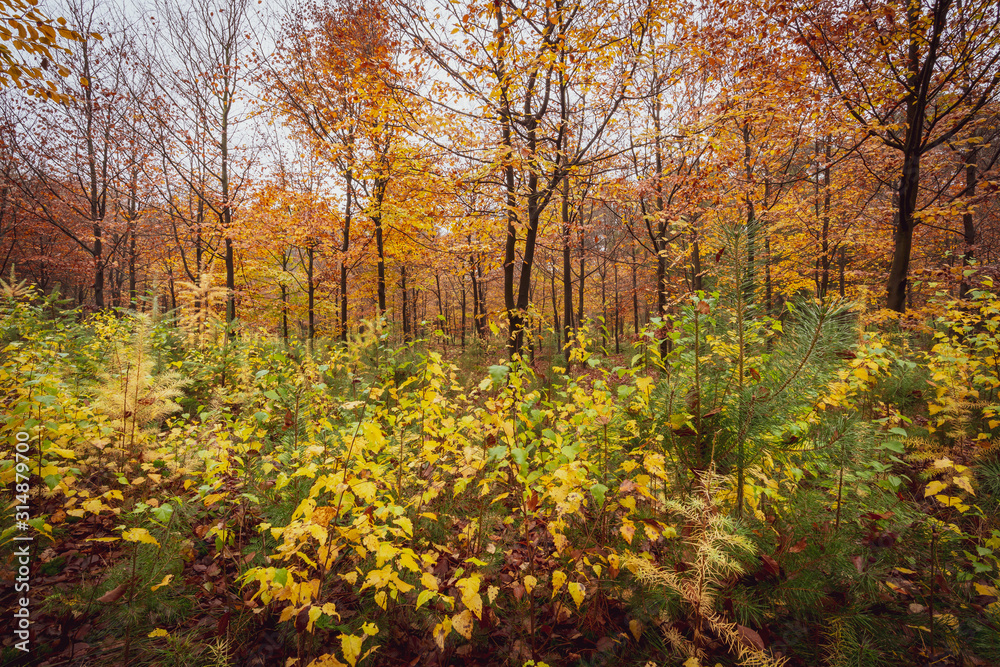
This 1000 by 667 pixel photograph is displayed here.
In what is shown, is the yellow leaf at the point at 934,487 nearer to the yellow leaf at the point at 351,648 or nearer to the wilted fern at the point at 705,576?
the wilted fern at the point at 705,576

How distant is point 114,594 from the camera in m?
2.06

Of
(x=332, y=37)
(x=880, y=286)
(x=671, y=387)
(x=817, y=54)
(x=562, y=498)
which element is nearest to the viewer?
(x=562, y=498)

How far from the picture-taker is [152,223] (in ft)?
55.2

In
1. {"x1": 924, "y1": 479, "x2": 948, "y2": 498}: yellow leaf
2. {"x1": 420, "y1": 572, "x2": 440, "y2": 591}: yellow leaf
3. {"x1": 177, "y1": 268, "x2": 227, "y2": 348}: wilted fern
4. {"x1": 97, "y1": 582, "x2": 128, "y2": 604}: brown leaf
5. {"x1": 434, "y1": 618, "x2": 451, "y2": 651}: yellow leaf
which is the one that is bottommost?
{"x1": 97, "y1": 582, "x2": 128, "y2": 604}: brown leaf

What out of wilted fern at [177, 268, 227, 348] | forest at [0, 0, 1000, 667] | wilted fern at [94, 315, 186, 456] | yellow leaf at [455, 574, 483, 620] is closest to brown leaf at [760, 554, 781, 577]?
forest at [0, 0, 1000, 667]

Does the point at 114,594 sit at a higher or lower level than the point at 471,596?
lower

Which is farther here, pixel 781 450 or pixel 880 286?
pixel 880 286

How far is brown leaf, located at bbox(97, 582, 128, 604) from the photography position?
79.1 inches

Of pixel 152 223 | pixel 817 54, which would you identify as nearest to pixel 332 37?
pixel 817 54

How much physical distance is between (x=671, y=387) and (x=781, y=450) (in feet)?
2.12

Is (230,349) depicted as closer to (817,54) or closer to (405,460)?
(405,460)

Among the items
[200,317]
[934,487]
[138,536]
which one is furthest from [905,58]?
[200,317]

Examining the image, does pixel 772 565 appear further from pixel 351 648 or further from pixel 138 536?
pixel 138 536

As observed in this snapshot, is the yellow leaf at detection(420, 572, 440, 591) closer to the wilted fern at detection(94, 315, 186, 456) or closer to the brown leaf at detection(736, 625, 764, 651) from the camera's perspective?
the brown leaf at detection(736, 625, 764, 651)
